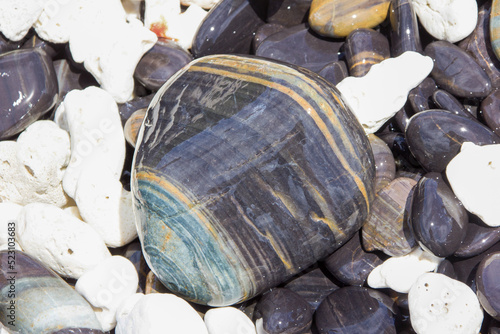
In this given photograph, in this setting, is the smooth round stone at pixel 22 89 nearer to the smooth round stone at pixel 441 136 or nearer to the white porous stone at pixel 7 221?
the white porous stone at pixel 7 221

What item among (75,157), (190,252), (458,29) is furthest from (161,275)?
(458,29)

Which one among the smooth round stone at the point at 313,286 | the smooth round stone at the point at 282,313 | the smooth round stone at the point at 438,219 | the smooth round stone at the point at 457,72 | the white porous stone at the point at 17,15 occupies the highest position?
the white porous stone at the point at 17,15

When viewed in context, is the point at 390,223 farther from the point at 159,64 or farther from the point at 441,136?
the point at 159,64

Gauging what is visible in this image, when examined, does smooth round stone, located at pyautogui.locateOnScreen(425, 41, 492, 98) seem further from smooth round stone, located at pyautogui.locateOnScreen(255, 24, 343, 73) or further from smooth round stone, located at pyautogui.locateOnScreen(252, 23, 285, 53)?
smooth round stone, located at pyautogui.locateOnScreen(252, 23, 285, 53)

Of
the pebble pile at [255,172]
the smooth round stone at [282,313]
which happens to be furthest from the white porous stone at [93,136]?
the smooth round stone at [282,313]

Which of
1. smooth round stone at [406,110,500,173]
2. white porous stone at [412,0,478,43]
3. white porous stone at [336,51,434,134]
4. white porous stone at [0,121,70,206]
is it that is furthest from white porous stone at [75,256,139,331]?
white porous stone at [412,0,478,43]

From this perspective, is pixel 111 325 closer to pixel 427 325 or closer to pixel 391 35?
pixel 427 325
